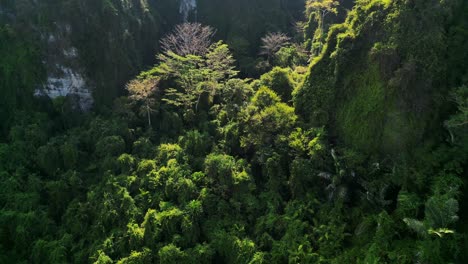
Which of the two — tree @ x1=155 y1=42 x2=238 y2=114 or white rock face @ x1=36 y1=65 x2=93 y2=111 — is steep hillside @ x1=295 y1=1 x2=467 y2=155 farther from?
white rock face @ x1=36 y1=65 x2=93 y2=111

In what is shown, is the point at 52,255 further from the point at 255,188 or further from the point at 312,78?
the point at 312,78

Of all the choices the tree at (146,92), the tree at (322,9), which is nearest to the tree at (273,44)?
the tree at (322,9)

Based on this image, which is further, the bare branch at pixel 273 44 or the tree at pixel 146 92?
the bare branch at pixel 273 44

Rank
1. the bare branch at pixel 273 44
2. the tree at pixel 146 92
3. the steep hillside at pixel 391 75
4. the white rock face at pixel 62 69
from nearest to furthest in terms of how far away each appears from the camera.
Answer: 1. the steep hillside at pixel 391 75
2. the tree at pixel 146 92
3. the white rock face at pixel 62 69
4. the bare branch at pixel 273 44

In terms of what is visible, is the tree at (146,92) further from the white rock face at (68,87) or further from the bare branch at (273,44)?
the bare branch at (273,44)

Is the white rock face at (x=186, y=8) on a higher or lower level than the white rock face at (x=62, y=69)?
higher

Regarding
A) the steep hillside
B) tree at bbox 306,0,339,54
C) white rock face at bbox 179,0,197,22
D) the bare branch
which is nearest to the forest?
the steep hillside

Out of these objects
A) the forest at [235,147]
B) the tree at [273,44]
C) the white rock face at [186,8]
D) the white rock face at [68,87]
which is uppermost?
the white rock face at [186,8]
